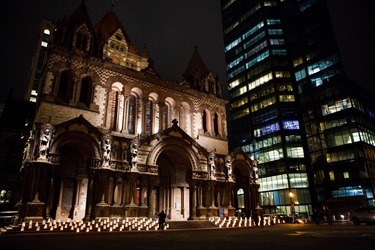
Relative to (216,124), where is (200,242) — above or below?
below

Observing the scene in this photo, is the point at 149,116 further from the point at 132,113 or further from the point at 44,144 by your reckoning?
the point at 44,144

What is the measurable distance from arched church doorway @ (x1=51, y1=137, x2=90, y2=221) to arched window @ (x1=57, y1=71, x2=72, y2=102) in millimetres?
5132

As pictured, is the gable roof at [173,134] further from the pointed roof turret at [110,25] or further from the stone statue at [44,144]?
the pointed roof turret at [110,25]

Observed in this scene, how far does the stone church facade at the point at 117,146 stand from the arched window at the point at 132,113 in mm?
107

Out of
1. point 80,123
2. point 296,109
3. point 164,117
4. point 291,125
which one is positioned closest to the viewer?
point 80,123

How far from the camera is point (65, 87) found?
2394 centimetres

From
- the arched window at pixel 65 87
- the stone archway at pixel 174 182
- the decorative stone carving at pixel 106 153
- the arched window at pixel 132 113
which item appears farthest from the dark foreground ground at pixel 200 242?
the arched window at pixel 132 113

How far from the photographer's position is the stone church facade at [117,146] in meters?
19.0

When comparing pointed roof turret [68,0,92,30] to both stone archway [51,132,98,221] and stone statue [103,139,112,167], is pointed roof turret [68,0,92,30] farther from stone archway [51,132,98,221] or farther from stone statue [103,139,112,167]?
stone statue [103,139,112,167]

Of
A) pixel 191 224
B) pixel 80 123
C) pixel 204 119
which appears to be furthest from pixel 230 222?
pixel 80 123

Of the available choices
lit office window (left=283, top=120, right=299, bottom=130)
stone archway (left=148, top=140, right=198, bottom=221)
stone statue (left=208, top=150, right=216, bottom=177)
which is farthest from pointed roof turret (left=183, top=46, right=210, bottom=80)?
lit office window (left=283, top=120, right=299, bottom=130)

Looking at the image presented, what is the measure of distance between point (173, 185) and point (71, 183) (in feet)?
30.5

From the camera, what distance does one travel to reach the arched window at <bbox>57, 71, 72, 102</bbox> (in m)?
23.4

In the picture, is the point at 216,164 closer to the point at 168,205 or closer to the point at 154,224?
the point at 168,205
